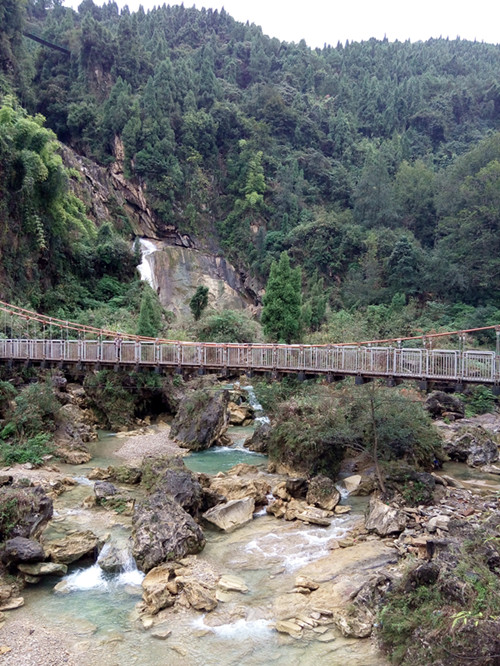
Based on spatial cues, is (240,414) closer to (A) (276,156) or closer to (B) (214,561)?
(B) (214,561)

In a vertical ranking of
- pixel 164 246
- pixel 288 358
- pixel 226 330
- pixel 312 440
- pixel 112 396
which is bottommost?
pixel 312 440

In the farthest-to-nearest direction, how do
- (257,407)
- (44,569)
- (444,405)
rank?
(257,407), (444,405), (44,569)

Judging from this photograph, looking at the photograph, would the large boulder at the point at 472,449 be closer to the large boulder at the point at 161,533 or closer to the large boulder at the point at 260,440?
the large boulder at the point at 260,440

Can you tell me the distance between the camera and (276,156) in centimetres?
4894

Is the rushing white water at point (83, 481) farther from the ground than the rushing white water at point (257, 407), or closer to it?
closer to it

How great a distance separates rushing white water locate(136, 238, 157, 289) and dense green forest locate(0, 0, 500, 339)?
7.52 ft

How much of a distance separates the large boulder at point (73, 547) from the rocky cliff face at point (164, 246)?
27.7 m

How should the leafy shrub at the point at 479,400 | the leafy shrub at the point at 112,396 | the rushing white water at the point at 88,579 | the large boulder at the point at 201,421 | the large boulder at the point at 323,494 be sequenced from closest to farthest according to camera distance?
the rushing white water at the point at 88,579
the large boulder at the point at 323,494
the large boulder at the point at 201,421
the leafy shrub at the point at 112,396
the leafy shrub at the point at 479,400

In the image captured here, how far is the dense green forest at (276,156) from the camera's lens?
102 feet

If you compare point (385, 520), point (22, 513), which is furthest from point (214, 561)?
point (22, 513)

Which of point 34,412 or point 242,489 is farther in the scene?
point 34,412

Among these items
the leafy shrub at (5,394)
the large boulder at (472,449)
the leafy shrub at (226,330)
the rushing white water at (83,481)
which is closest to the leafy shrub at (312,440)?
the large boulder at (472,449)

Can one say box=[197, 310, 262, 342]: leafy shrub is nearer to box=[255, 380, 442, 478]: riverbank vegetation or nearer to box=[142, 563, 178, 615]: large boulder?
box=[255, 380, 442, 478]: riverbank vegetation

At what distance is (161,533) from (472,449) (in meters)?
10.5
